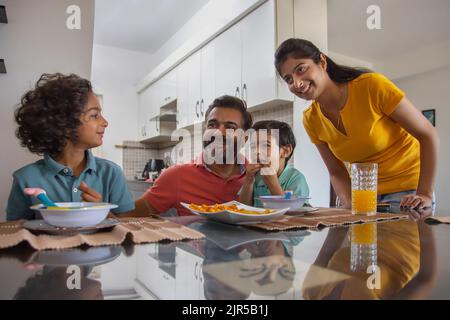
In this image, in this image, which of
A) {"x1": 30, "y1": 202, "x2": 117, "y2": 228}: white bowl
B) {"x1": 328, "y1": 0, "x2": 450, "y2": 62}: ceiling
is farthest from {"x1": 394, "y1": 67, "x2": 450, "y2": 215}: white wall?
{"x1": 30, "y1": 202, "x2": 117, "y2": 228}: white bowl

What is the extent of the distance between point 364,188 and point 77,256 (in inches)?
32.7

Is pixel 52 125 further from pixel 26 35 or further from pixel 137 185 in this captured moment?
pixel 137 185

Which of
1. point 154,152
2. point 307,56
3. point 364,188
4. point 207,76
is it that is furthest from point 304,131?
point 154,152

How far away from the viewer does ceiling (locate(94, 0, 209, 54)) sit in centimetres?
363

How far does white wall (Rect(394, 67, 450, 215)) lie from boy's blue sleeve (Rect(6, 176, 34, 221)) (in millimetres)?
4663

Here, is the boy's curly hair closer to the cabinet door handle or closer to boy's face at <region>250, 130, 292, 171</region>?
boy's face at <region>250, 130, 292, 171</region>

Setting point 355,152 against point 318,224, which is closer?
point 318,224

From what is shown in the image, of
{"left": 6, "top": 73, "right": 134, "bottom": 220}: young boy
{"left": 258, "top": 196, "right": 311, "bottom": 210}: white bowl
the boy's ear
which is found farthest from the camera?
the boy's ear

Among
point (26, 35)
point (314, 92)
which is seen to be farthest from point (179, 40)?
point (314, 92)

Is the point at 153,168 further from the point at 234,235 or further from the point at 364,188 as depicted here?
the point at 234,235

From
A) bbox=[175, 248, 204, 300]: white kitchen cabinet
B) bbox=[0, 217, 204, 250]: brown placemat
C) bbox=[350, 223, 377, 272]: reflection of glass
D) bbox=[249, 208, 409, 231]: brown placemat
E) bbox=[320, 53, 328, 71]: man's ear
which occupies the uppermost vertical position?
bbox=[320, 53, 328, 71]: man's ear

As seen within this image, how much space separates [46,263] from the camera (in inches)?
18.4

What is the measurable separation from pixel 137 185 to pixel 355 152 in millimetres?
3324

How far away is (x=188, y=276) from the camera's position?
0.42 metres
